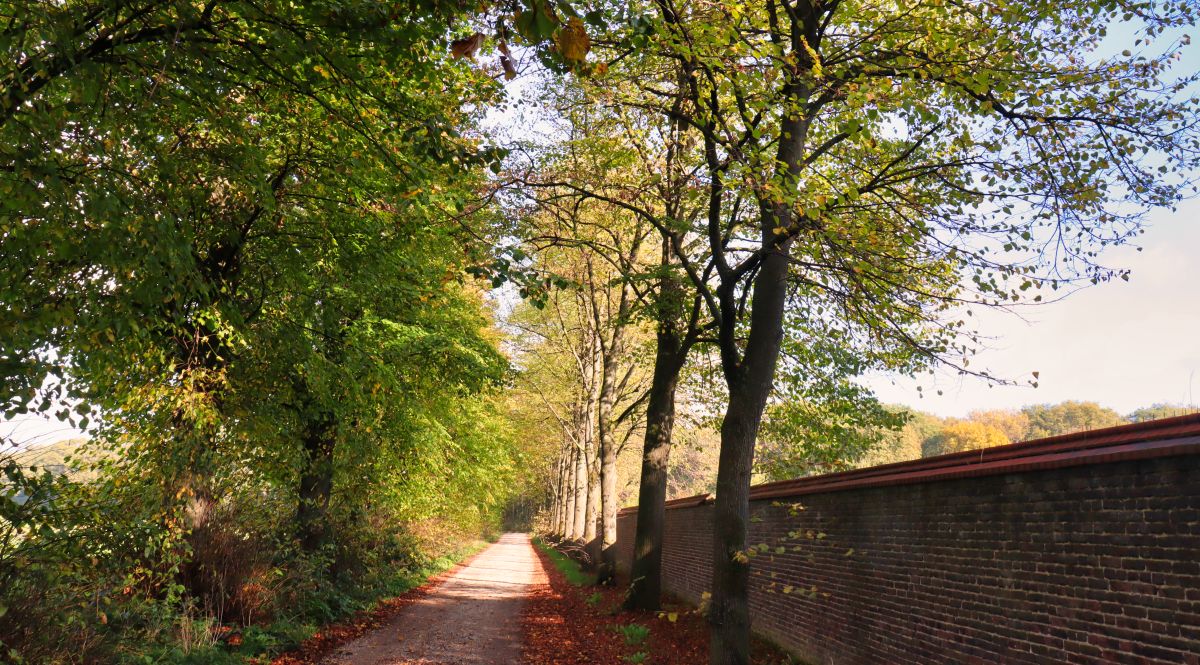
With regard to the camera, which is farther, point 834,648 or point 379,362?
point 379,362

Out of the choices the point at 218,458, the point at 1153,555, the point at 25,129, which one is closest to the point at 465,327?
the point at 218,458

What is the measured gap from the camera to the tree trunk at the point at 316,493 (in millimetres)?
13383

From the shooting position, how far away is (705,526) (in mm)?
14789

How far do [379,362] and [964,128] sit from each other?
947 cm

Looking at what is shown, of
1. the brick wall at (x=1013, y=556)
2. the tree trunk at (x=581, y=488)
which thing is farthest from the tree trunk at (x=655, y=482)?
the tree trunk at (x=581, y=488)

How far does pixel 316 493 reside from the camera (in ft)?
47.9

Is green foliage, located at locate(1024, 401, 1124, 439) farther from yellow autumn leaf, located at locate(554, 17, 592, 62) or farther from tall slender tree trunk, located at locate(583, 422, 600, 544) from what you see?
yellow autumn leaf, located at locate(554, 17, 592, 62)

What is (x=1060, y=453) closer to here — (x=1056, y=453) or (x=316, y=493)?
(x=1056, y=453)

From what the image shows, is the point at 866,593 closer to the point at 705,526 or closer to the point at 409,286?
the point at 705,526

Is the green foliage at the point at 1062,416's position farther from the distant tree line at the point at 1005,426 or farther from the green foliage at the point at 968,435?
the green foliage at the point at 968,435

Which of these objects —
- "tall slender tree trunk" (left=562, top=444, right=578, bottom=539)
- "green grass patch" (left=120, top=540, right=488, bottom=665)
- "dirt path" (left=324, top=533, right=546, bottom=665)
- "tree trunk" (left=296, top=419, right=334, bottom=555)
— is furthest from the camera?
"tall slender tree trunk" (left=562, top=444, right=578, bottom=539)

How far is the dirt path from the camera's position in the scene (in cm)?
1007

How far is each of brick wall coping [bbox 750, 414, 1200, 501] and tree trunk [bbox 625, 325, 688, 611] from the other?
643cm

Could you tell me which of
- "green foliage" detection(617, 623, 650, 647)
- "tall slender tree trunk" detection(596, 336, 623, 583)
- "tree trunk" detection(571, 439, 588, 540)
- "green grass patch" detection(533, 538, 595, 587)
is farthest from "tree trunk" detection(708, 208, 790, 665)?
"tree trunk" detection(571, 439, 588, 540)
